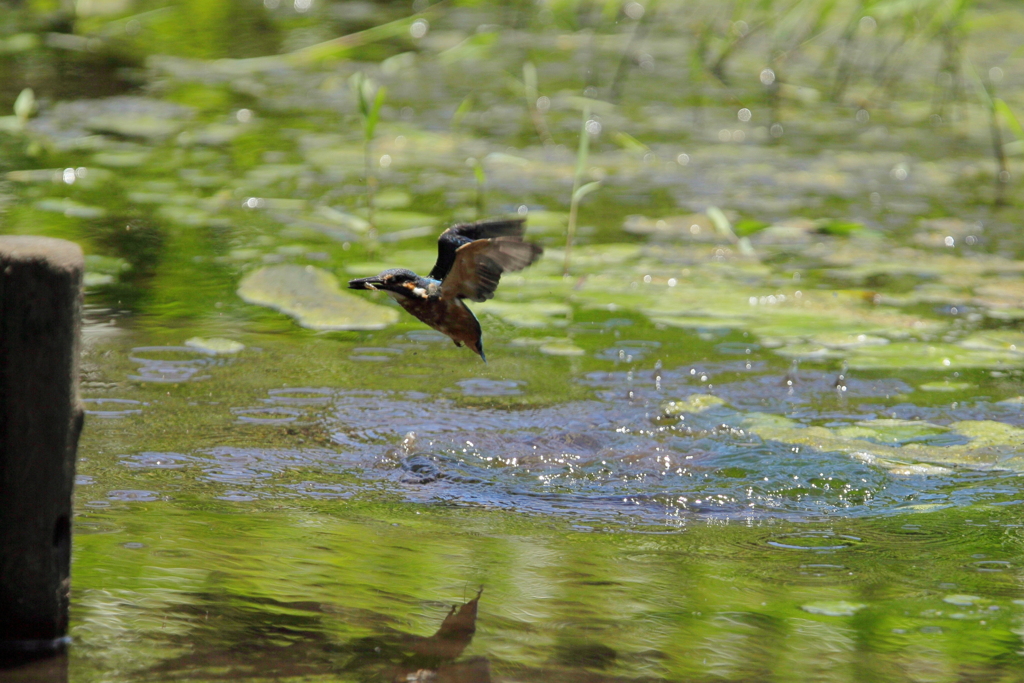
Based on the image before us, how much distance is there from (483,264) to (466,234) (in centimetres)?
20

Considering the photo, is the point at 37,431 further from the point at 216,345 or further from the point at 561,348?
the point at 561,348

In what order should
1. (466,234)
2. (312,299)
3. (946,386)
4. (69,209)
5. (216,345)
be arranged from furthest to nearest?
(69,209)
(312,299)
(216,345)
(946,386)
(466,234)

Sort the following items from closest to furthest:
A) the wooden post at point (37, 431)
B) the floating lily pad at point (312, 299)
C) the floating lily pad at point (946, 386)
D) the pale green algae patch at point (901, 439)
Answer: the wooden post at point (37, 431) < the pale green algae patch at point (901, 439) < the floating lily pad at point (946, 386) < the floating lily pad at point (312, 299)

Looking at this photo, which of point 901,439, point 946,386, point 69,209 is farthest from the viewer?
point 69,209

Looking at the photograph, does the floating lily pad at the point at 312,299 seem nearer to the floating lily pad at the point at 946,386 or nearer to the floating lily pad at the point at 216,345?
the floating lily pad at the point at 216,345

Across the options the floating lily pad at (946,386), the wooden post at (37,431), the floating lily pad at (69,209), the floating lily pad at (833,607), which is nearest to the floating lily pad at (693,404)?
the floating lily pad at (946,386)

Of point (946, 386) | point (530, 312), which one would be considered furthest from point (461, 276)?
point (946, 386)

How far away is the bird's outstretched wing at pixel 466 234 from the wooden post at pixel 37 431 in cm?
86

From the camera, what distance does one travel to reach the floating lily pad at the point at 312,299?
13.8 feet

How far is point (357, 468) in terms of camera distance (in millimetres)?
3092

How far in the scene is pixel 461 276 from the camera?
262 centimetres

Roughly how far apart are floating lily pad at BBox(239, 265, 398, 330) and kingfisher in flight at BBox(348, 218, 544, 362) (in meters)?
1.41

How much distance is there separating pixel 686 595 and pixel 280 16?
22.1 ft

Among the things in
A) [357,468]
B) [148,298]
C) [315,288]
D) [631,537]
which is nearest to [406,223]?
[315,288]
